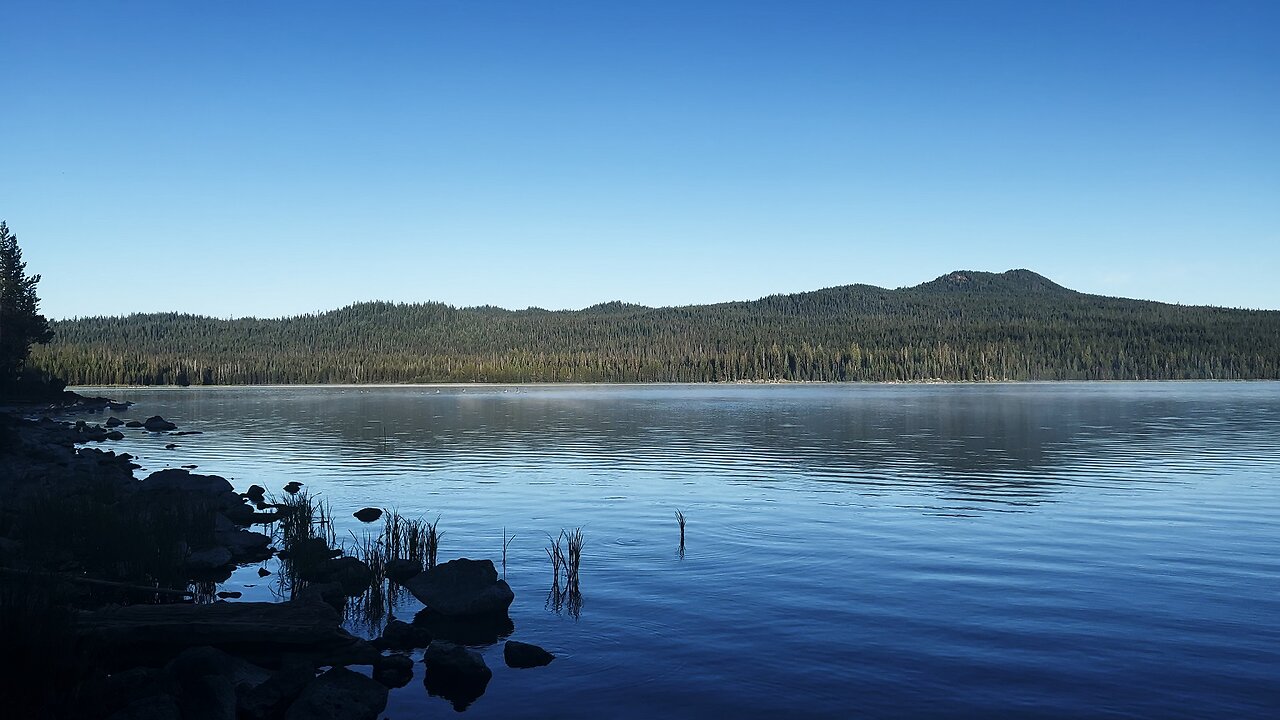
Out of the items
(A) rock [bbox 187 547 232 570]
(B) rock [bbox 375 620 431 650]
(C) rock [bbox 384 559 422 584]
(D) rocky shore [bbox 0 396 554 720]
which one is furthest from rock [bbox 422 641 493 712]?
(A) rock [bbox 187 547 232 570]

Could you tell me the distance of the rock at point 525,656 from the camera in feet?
50.4

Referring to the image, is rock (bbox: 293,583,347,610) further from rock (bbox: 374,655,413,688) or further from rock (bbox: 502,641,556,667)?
rock (bbox: 502,641,556,667)

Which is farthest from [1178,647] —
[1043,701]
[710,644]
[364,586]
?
[364,586]

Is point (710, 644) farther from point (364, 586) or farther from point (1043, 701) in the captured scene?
point (364, 586)

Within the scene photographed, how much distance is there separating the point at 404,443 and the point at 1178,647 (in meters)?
54.0

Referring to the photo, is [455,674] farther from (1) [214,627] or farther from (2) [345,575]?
(2) [345,575]

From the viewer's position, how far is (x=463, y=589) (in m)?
18.6

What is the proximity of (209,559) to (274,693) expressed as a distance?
10810mm

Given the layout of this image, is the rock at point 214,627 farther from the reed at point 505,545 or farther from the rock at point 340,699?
the reed at point 505,545

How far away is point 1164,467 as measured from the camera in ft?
142

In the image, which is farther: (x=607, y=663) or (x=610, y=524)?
(x=610, y=524)

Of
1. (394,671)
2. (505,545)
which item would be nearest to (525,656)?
(394,671)

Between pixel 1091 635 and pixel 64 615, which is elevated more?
pixel 64 615

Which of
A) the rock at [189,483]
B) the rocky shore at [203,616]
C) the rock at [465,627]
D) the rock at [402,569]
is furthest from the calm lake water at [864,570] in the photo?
the rock at [189,483]
